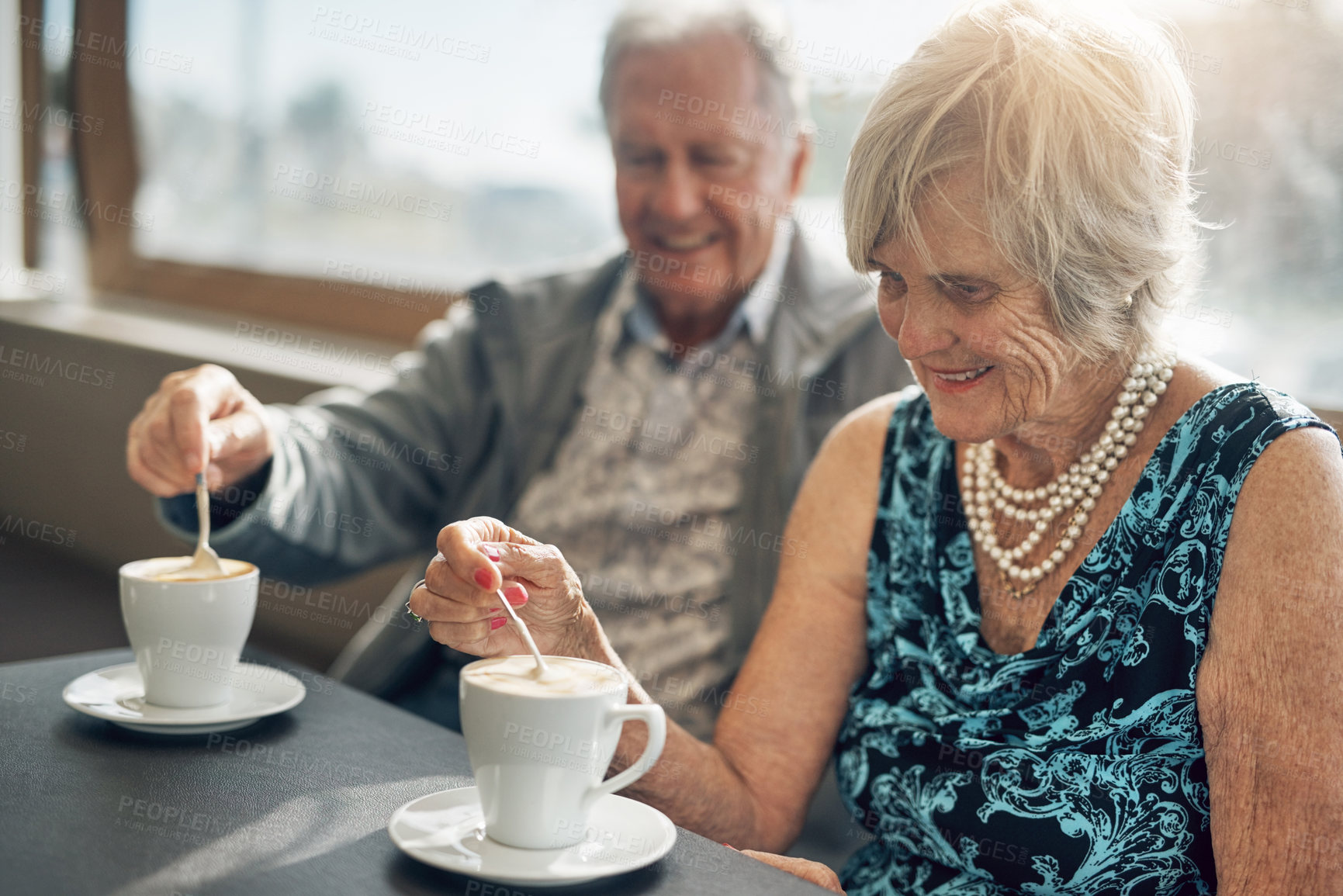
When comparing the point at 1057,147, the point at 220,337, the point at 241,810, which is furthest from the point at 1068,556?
the point at 220,337

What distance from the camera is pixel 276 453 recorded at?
1.29 meters

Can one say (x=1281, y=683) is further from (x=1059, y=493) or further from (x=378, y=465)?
(x=378, y=465)

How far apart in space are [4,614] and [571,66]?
61.3 inches

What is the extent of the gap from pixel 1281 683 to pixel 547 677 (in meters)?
0.51

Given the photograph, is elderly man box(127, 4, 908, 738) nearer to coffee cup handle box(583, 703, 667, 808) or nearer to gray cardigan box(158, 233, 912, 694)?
gray cardigan box(158, 233, 912, 694)

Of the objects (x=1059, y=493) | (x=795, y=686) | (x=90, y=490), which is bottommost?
(x=90, y=490)

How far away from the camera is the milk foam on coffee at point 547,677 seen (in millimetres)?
656

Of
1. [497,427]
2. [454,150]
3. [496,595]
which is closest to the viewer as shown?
[496,595]

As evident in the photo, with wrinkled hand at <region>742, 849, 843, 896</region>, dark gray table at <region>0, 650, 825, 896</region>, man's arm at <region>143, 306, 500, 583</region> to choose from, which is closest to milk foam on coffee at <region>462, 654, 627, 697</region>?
dark gray table at <region>0, 650, 825, 896</region>

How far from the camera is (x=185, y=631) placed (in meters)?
0.86

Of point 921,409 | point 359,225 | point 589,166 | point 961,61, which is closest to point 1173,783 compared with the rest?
point 921,409

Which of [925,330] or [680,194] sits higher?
[680,194]

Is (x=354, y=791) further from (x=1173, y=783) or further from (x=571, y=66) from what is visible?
(x=571, y=66)

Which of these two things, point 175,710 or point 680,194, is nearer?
point 175,710
